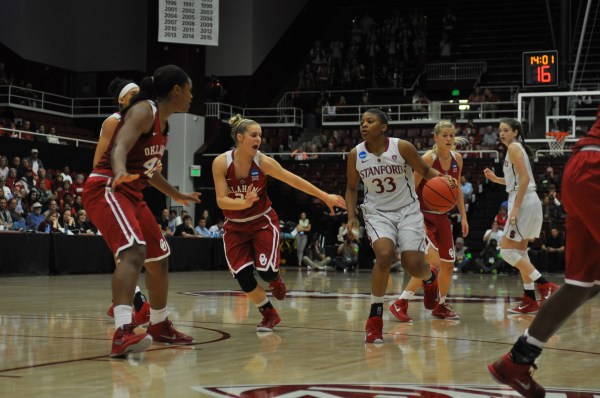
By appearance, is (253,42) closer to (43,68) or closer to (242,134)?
(43,68)

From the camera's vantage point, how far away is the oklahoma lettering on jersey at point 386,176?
704 centimetres

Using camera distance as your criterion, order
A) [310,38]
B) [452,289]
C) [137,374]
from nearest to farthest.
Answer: [137,374] < [452,289] < [310,38]

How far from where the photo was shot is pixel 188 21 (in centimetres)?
2523

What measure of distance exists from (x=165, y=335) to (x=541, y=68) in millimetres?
17725

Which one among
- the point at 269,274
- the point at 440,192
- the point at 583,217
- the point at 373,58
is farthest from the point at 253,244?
the point at 373,58

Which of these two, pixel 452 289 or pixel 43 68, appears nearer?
pixel 452 289

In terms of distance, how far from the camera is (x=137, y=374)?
15.9 ft

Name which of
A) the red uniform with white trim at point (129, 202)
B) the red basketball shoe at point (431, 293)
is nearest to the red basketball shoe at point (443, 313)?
the red basketball shoe at point (431, 293)

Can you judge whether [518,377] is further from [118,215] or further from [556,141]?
[556,141]

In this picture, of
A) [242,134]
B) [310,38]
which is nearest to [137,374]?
[242,134]

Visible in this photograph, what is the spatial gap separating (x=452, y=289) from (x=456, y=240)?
807 centimetres

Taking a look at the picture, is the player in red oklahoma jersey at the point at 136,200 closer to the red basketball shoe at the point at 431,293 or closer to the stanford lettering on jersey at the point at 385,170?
the stanford lettering on jersey at the point at 385,170

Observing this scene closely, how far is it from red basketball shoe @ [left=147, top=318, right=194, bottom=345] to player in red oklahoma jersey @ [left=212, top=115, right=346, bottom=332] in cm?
102

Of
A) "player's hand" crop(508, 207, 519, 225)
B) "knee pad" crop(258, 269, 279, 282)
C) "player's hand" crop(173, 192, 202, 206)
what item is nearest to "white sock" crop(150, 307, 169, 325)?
"player's hand" crop(173, 192, 202, 206)
